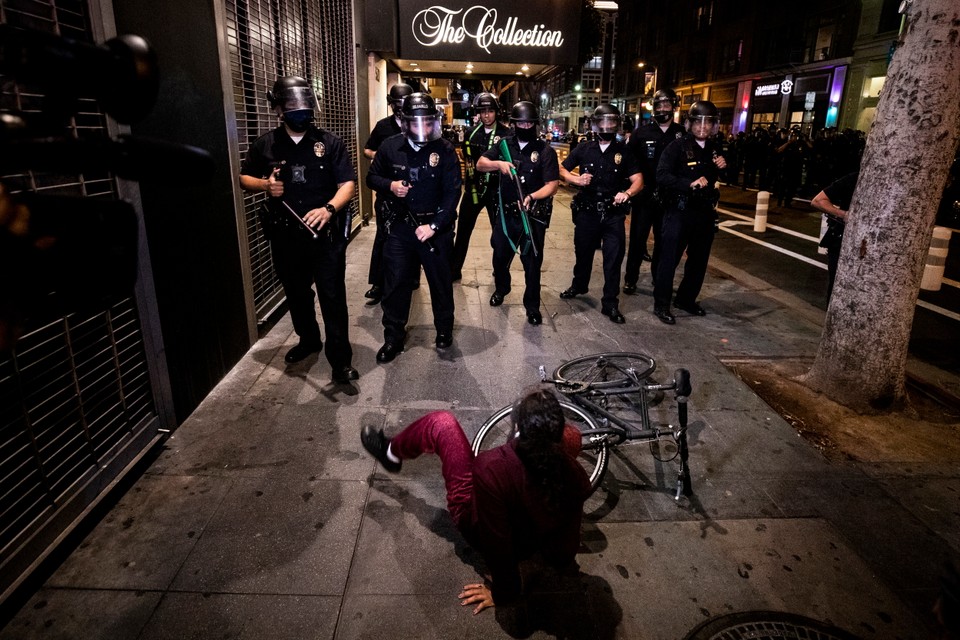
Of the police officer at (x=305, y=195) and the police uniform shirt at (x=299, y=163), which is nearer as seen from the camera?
the police officer at (x=305, y=195)

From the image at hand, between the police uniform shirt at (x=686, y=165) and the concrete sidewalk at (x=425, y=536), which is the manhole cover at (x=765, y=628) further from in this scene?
the police uniform shirt at (x=686, y=165)

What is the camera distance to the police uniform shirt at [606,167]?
6312 millimetres

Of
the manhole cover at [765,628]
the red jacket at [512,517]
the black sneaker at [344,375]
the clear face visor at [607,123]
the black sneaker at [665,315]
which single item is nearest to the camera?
the red jacket at [512,517]

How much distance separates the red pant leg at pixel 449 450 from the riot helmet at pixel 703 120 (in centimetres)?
484

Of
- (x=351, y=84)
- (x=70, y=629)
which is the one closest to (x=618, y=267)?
(x=70, y=629)

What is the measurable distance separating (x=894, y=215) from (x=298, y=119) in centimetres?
460

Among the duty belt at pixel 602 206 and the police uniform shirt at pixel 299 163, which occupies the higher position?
the police uniform shirt at pixel 299 163

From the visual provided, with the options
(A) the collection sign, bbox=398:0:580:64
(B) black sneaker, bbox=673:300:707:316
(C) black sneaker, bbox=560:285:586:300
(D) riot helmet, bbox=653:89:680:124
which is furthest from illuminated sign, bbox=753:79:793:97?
(C) black sneaker, bbox=560:285:586:300

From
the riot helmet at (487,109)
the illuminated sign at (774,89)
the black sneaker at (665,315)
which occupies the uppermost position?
the illuminated sign at (774,89)

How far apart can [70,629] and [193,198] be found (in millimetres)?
2756

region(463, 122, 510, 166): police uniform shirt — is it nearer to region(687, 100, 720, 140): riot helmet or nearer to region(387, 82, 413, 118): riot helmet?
region(387, 82, 413, 118): riot helmet

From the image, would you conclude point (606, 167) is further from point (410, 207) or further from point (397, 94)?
point (397, 94)

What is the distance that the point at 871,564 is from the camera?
2904 millimetres

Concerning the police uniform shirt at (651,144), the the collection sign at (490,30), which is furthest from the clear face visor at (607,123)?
the the collection sign at (490,30)
